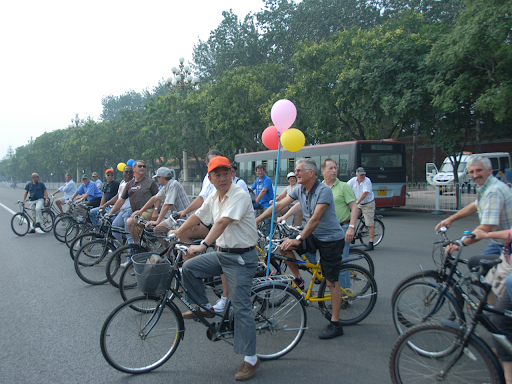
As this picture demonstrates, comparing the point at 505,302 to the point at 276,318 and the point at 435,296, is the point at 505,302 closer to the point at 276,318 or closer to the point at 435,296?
the point at 435,296

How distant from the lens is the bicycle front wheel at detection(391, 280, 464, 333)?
3.38 meters

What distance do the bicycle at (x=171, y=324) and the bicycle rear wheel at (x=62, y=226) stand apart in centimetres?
710

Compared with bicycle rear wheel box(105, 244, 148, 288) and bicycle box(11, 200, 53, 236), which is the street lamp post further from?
bicycle rear wheel box(105, 244, 148, 288)

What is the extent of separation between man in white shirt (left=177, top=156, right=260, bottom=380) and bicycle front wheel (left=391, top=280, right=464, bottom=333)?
1495mm

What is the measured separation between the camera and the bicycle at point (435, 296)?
10.8ft

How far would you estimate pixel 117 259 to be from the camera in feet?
18.0

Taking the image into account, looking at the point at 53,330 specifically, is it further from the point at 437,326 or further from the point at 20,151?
the point at 20,151

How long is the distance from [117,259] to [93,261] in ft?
3.41

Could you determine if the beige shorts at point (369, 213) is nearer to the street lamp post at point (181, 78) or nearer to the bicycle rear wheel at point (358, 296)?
the bicycle rear wheel at point (358, 296)

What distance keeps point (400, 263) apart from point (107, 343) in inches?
219

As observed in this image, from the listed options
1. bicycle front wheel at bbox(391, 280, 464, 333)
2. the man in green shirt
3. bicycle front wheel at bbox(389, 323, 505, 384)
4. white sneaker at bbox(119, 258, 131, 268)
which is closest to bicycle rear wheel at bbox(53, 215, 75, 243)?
white sneaker at bbox(119, 258, 131, 268)

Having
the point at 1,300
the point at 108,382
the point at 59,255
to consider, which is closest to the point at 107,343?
the point at 108,382

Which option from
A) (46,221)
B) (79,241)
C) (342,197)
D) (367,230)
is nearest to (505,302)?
(342,197)

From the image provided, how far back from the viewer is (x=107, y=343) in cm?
313
